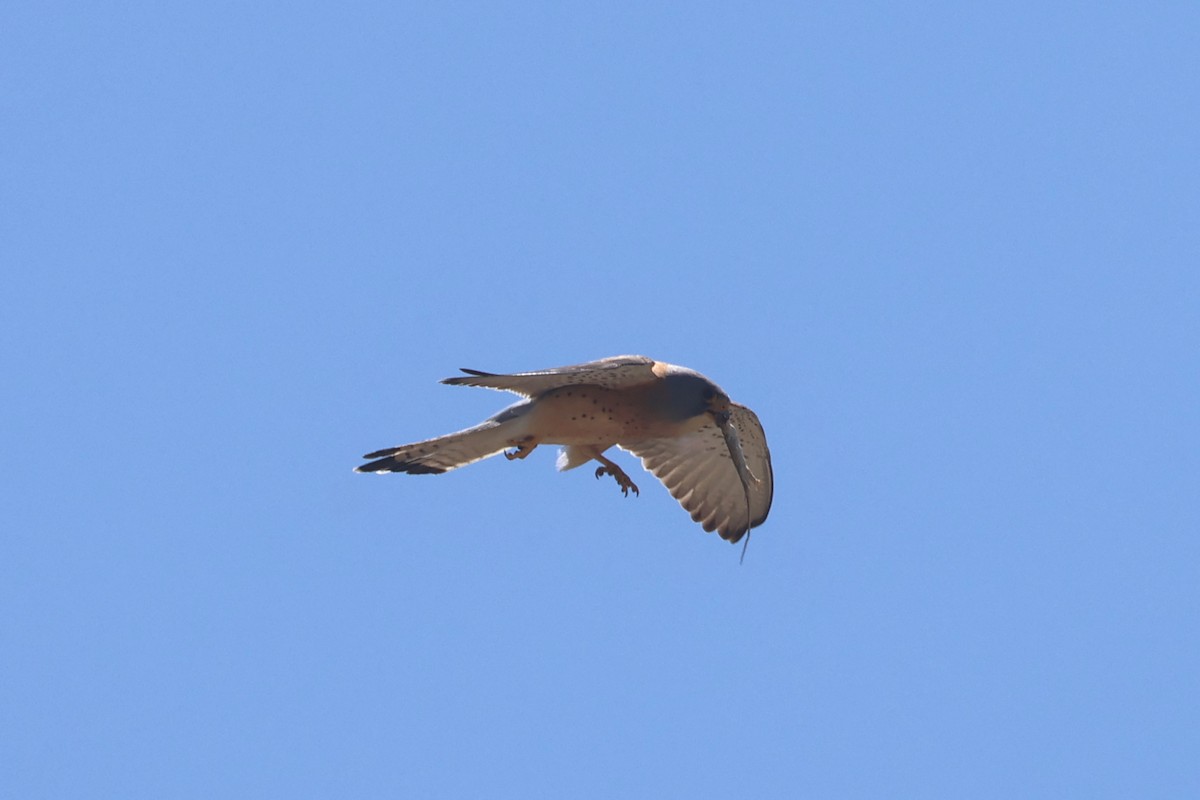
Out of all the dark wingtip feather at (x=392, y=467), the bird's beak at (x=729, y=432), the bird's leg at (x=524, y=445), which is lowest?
the dark wingtip feather at (x=392, y=467)

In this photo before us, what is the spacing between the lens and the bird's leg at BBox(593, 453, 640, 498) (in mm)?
12297

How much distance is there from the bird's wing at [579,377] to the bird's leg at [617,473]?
872 millimetres

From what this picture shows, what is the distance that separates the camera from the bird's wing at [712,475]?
1328cm

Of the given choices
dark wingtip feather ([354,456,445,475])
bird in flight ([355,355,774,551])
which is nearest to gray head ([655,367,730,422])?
bird in flight ([355,355,774,551])

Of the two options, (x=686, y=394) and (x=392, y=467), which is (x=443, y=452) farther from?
(x=686, y=394)

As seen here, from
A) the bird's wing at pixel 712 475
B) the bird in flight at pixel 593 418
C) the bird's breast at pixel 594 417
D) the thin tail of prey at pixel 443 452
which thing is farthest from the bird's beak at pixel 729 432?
the thin tail of prey at pixel 443 452

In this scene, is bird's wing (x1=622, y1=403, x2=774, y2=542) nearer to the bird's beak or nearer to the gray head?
the bird's beak

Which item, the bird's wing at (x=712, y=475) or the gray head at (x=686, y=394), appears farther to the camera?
the bird's wing at (x=712, y=475)

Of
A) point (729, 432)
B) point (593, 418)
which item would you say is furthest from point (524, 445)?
point (729, 432)

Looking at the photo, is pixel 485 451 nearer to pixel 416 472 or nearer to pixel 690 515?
pixel 416 472

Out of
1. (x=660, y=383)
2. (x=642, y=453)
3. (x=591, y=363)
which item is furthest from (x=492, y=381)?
(x=642, y=453)

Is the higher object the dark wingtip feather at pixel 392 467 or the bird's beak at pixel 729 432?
the bird's beak at pixel 729 432

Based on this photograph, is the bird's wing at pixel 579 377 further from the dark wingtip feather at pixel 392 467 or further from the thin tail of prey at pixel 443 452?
the dark wingtip feather at pixel 392 467

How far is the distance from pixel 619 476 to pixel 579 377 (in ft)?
4.90
